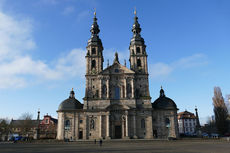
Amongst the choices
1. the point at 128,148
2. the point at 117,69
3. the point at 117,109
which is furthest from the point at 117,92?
the point at 128,148

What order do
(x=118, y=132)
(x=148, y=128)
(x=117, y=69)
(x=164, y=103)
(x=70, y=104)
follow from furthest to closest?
(x=117, y=69) → (x=70, y=104) → (x=164, y=103) → (x=118, y=132) → (x=148, y=128)

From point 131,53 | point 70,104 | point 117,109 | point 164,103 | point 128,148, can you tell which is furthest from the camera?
point 131,53

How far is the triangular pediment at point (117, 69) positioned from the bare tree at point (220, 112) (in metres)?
26.5

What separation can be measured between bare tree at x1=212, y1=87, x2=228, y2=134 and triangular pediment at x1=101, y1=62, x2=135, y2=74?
26.5m

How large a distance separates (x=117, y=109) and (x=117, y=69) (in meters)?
10.1

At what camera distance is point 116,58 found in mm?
50469

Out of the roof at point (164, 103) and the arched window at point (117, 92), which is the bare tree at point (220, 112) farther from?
the arched window at point (117, 92)

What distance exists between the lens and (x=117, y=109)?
44.8 m

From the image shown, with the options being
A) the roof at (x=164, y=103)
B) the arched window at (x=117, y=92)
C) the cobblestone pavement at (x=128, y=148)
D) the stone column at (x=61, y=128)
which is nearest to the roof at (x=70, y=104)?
the stone column at (x=61, y=128)

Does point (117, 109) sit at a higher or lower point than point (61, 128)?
higher

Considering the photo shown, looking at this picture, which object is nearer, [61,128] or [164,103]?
[61,128]

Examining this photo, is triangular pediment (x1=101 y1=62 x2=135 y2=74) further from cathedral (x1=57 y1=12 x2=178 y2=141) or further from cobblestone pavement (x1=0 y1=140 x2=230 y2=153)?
cobblestone pavement (x1=0 y1=140 x2=230 y2=153)

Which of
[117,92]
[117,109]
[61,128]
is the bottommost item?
[61,128]

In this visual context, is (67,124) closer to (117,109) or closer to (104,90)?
(104,90)
